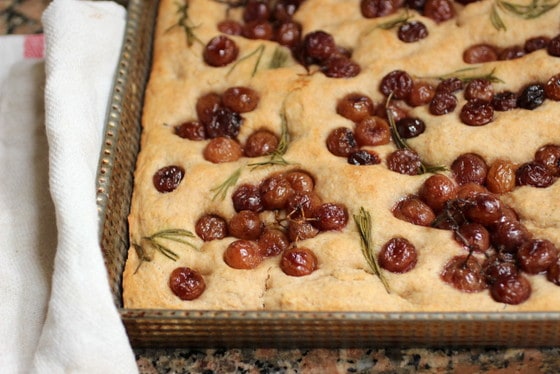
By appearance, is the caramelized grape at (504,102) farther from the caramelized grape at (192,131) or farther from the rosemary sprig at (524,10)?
the caramelized grape at (192,131)

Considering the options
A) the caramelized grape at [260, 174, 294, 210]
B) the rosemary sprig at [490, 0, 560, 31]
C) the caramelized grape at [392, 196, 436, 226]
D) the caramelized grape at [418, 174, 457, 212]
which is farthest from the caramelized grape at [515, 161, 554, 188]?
the caramelized grape at [260, 174, 294, 210]

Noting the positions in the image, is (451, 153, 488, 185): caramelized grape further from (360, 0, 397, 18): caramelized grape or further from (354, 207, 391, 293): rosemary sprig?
(360, 0, 397, 18): caramelized grape

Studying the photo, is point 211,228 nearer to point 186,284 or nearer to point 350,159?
point 186,284

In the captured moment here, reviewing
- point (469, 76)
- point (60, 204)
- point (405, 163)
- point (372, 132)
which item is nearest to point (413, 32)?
point (469, 76)

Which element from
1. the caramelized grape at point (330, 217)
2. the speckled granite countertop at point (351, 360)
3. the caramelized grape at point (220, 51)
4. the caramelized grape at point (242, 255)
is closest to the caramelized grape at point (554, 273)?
the speckled granite countertop at point (351, 360)

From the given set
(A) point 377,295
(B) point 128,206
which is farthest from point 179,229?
(A) point 377,295

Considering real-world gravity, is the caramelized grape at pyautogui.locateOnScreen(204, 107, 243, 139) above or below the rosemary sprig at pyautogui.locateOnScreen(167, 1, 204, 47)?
below

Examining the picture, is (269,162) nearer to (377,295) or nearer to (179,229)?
(179,229)
